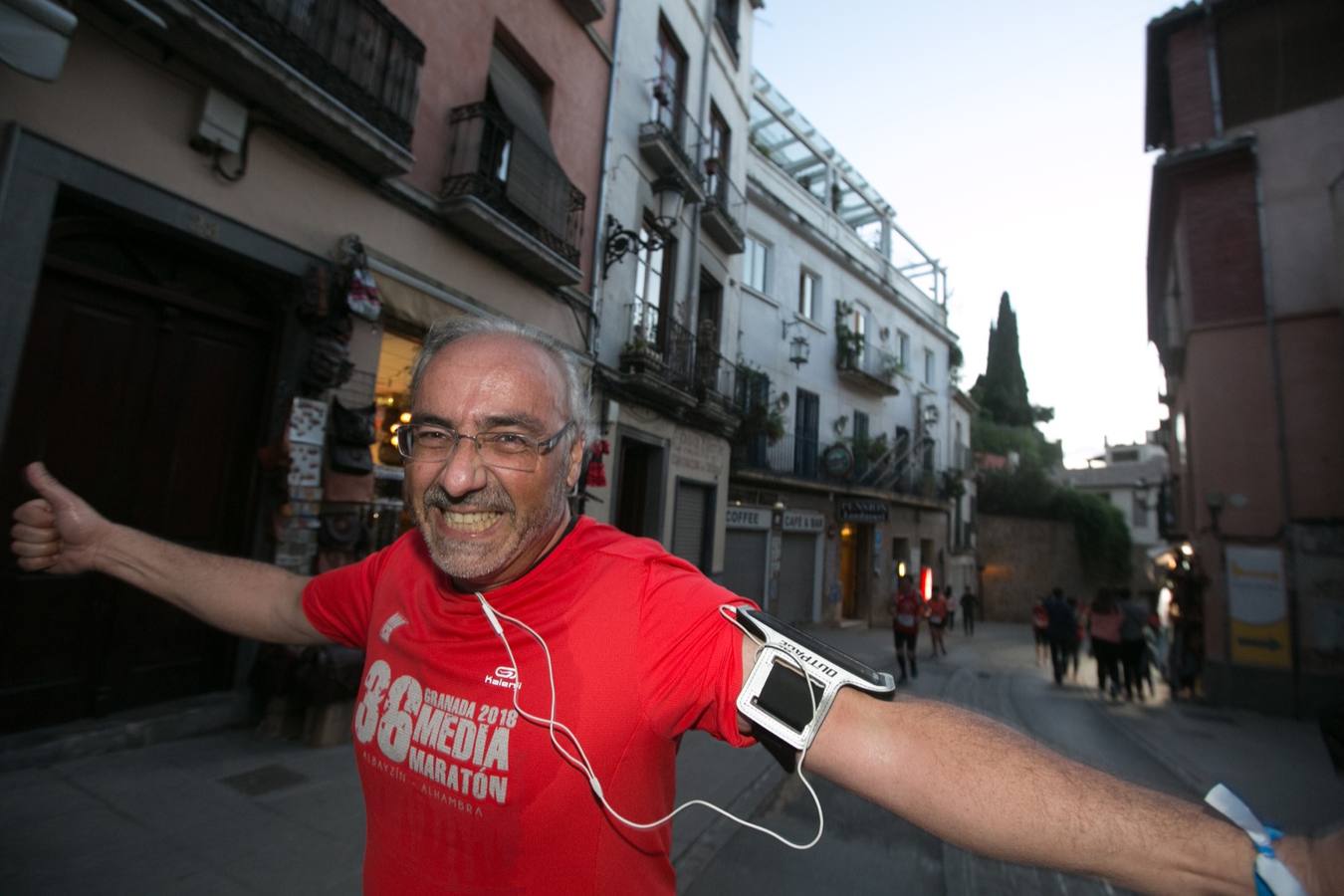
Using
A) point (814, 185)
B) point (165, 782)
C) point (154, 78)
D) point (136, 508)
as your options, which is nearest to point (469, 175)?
point (154, 78)

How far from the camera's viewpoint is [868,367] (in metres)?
19.0

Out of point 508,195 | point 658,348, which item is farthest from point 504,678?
point 658,348

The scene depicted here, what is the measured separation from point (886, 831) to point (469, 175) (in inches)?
272

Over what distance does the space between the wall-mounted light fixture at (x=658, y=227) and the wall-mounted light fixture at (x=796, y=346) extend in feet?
22.2

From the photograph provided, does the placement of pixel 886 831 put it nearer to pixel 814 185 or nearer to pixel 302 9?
pixel 302 9

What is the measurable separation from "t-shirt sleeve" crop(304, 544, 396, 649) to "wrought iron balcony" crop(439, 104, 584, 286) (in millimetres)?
5314

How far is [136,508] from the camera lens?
171 inches

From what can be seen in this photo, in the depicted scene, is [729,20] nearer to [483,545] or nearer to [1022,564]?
[483,545]

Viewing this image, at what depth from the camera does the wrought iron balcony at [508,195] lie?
638cm

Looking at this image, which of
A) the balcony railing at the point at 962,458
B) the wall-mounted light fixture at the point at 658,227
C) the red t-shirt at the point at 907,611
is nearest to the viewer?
the wall-mounted light fixture at the point at 658,227

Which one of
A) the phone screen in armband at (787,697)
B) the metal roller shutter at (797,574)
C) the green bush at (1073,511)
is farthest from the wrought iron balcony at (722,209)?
the green bush at (1073,511)

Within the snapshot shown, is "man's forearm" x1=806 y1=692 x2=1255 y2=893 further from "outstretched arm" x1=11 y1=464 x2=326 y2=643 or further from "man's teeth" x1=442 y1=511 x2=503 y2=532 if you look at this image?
"outstretched arm" x1=11 y1=464 x2=326 y2=643

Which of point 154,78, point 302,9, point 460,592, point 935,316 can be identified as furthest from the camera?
point 935,316

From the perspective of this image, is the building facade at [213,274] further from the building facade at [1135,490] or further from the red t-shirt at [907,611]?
the building facade at [1135,490]
